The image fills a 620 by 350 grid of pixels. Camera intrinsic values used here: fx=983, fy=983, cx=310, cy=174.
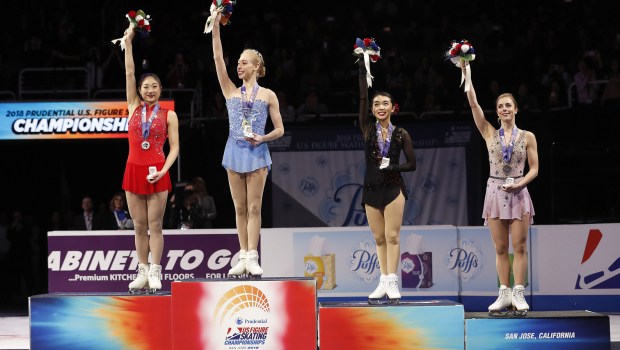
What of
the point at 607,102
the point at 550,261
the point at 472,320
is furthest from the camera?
the point at 607,102

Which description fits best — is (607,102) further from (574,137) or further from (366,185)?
(366,185)

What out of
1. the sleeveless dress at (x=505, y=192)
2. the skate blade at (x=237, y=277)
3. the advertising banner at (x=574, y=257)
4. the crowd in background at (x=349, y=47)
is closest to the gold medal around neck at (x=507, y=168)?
the sleeveless dress at (x=505, y=192)

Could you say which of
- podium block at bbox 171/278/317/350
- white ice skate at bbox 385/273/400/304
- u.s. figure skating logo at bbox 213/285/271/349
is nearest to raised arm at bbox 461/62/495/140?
white ice skate at bbox 385/273/400/304

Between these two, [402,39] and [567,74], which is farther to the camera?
[402,39]

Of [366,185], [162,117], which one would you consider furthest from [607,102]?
[162,117]

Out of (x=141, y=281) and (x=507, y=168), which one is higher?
(x=507, y=168)

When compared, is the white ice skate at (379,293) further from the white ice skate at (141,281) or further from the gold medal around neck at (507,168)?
the white ice skate at (141,281)

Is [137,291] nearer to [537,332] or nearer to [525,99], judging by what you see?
[537,332]

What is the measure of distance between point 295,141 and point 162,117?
20.2ft

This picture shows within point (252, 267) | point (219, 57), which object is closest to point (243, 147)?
point (219, 57)

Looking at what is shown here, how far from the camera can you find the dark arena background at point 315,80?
13750mm

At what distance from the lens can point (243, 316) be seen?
778 centimetres

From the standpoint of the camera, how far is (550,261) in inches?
474

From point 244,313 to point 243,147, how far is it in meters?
1.31
